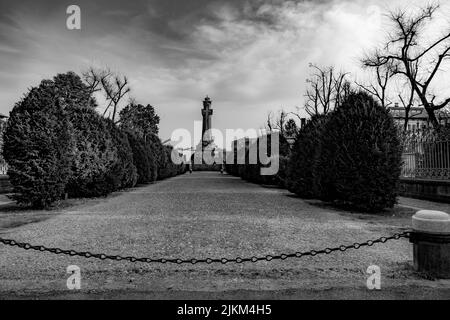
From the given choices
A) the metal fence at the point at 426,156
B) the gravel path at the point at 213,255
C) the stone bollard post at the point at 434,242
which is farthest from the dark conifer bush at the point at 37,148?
the metal fence at the point at 426,156

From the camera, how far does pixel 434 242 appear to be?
14.3ft

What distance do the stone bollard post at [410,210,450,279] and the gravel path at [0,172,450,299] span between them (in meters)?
0.20

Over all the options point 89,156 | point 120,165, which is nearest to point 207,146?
point 120,165

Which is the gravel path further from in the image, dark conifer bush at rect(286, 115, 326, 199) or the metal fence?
the metal fence

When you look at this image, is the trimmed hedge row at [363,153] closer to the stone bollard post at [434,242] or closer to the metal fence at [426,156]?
the metal fence at [426,156]

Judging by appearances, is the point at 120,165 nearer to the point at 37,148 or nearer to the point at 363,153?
the point at 37,148

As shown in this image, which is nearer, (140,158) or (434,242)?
(434,242)

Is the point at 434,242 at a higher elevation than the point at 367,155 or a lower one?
lower

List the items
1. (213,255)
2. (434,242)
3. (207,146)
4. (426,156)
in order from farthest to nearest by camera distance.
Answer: (207,146), (426,156), (213,255), (434,242)

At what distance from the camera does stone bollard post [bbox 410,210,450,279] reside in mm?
4305

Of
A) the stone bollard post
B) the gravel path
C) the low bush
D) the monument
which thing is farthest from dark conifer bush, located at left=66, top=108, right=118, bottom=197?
the monument

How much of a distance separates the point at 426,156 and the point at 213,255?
12.4 meters

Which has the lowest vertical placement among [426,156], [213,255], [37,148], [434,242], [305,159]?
[213,255]

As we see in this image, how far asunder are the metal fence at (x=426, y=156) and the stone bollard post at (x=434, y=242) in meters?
9.21
